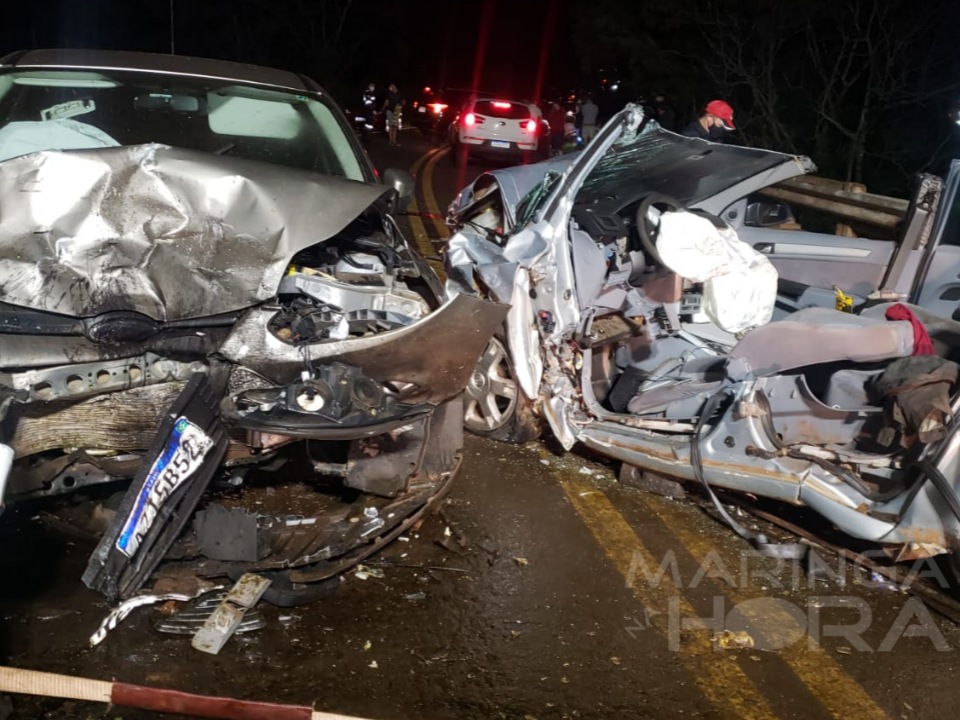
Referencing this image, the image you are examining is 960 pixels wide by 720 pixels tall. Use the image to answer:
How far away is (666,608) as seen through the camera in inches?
140

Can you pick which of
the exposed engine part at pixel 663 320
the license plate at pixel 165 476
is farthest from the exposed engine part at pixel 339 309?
the exposed engine part at pixel 663 320

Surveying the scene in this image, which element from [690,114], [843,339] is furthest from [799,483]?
[690,114]

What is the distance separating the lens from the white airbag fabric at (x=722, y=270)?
169 inches

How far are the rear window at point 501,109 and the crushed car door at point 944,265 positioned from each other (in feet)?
47.2

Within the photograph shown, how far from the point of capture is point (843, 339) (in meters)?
3.93

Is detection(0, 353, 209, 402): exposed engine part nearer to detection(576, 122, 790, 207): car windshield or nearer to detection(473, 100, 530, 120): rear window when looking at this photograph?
detection(576, 122, 790, 207): car windshield

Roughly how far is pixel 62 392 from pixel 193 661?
0.91m

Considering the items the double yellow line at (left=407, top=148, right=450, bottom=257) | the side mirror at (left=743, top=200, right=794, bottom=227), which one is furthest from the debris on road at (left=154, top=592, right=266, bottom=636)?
the double yellow line at (left=407, top=148, right=450, bottom=257)

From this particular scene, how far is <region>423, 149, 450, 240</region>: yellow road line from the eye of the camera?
10.2 m

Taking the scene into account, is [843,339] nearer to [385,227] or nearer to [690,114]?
[385,227]

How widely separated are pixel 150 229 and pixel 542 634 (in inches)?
74.1

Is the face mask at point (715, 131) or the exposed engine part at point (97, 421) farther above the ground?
the face mask at point (715, 131)

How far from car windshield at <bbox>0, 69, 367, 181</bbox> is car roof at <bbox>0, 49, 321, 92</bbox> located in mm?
51

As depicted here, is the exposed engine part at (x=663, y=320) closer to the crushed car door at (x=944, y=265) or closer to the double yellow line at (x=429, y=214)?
the crushed car door at (x=944, y=265)
